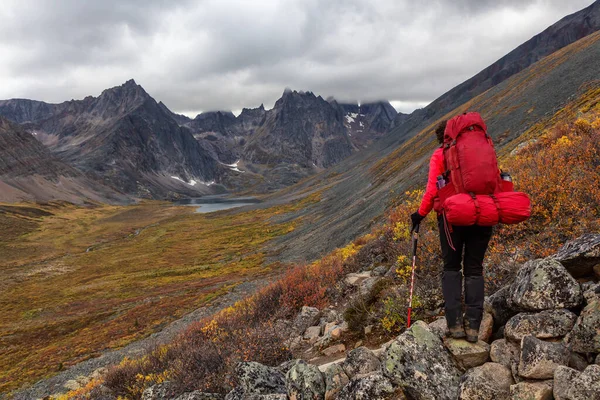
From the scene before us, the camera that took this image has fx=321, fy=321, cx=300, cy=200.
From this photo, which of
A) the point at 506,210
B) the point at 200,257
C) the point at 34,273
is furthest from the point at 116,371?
the point at 34,273

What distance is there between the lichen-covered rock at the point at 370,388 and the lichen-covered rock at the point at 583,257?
3496 mm

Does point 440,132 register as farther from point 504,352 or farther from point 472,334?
point 504,352

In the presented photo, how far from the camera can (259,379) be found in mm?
6691

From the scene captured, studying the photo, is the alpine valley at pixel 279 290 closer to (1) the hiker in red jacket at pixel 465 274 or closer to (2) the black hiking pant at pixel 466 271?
(1) the hiker in red jacket at pixel 465 274

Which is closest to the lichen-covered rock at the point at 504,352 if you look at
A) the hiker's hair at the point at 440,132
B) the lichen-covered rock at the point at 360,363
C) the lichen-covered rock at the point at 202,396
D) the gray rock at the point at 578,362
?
the gray rock at the point at 578,362

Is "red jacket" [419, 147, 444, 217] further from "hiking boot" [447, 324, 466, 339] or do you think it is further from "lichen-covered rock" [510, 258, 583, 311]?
"hiking boot" [447, 324, 466, 339]

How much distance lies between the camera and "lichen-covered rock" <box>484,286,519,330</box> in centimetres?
546

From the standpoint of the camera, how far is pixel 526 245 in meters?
7.65

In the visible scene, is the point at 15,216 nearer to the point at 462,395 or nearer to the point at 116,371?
the point at 116,371

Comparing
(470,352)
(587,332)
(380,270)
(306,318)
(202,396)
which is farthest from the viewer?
(380,270)

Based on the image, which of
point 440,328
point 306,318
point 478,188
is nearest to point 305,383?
point 440,328

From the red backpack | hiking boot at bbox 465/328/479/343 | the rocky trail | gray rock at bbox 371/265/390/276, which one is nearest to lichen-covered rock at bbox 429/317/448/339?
the rocky trail

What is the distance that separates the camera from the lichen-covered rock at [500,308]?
17.9ft

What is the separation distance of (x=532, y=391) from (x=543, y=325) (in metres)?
1.04
